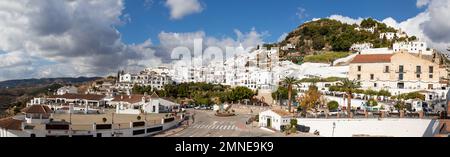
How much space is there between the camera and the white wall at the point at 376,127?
3562 cm

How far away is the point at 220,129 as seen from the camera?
3969 cm

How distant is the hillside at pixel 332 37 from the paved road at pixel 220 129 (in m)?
74.3

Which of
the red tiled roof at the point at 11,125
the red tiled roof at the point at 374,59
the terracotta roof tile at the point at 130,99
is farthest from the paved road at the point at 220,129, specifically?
the red tiled roof at the point at 374,59

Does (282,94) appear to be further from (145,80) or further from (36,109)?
(145,80)

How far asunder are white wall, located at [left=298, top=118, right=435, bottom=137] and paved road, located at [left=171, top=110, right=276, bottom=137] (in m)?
5.67

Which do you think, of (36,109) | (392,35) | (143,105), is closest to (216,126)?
(143,105)

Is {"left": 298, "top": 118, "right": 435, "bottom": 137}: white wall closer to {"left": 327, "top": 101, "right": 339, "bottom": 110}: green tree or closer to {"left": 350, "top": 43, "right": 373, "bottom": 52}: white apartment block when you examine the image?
{"left": 327, "top": 101, "right": 339, "bottom": 110}: green tree

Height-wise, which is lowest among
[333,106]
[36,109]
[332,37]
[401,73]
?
[333,106]

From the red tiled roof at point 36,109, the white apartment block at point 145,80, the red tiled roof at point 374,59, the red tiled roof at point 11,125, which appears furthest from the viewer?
the white apartment block at point 145,80

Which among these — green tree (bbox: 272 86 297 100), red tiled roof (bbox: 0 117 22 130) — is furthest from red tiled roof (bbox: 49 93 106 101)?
red tiled roof (bbox: 0 117 22 130)

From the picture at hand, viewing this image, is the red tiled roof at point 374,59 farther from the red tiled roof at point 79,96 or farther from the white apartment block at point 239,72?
the red tiled roof at point 79,96

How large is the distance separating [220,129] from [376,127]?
15.0 metres

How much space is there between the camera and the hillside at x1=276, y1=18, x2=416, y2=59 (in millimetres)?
119438
